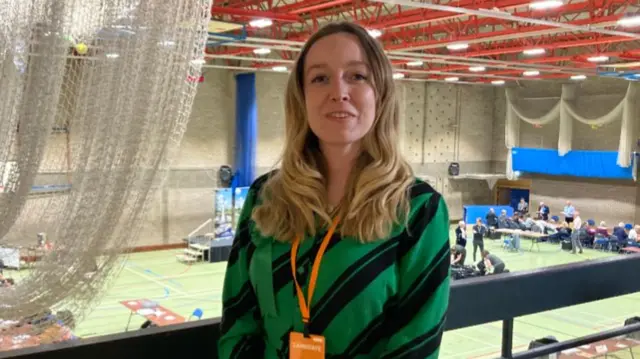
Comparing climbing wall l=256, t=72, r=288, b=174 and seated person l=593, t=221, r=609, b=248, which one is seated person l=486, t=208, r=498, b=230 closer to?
seated person l=593, t=221, r=609, b=248

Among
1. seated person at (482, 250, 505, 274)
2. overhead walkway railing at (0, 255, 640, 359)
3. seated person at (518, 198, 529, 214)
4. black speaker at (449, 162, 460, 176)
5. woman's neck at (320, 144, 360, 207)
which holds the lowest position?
seated person at (518, 198, 529, 214)

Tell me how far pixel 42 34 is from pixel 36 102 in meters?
0.13

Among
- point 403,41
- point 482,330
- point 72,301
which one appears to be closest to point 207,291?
point 482,330

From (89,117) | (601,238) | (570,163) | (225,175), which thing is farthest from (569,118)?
(89,117)

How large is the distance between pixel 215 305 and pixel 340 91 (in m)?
12.2

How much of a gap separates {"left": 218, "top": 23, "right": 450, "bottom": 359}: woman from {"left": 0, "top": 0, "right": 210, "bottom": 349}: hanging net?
0.28m

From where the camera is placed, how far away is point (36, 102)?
127cm

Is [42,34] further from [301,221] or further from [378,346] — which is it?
[378,346]

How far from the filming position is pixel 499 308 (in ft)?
6.54

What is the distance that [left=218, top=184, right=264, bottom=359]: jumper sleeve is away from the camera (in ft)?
4.70

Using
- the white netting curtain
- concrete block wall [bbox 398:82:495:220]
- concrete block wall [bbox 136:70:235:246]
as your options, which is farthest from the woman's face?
concrete block wall [bbox 398:82:495:220]

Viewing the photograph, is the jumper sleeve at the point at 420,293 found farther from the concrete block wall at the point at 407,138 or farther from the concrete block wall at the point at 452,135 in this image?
the concrete block wall at the point at 452,135

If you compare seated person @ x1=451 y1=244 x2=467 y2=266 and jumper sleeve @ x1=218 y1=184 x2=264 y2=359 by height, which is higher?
jumper sleeve @ x1=218 y1=184 x2=264 y2=359

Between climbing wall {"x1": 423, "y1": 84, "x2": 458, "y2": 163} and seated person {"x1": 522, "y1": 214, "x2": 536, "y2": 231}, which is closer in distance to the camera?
seated person {"x1": 522, "y1": 214, "x2": 536, "y2": 231}
